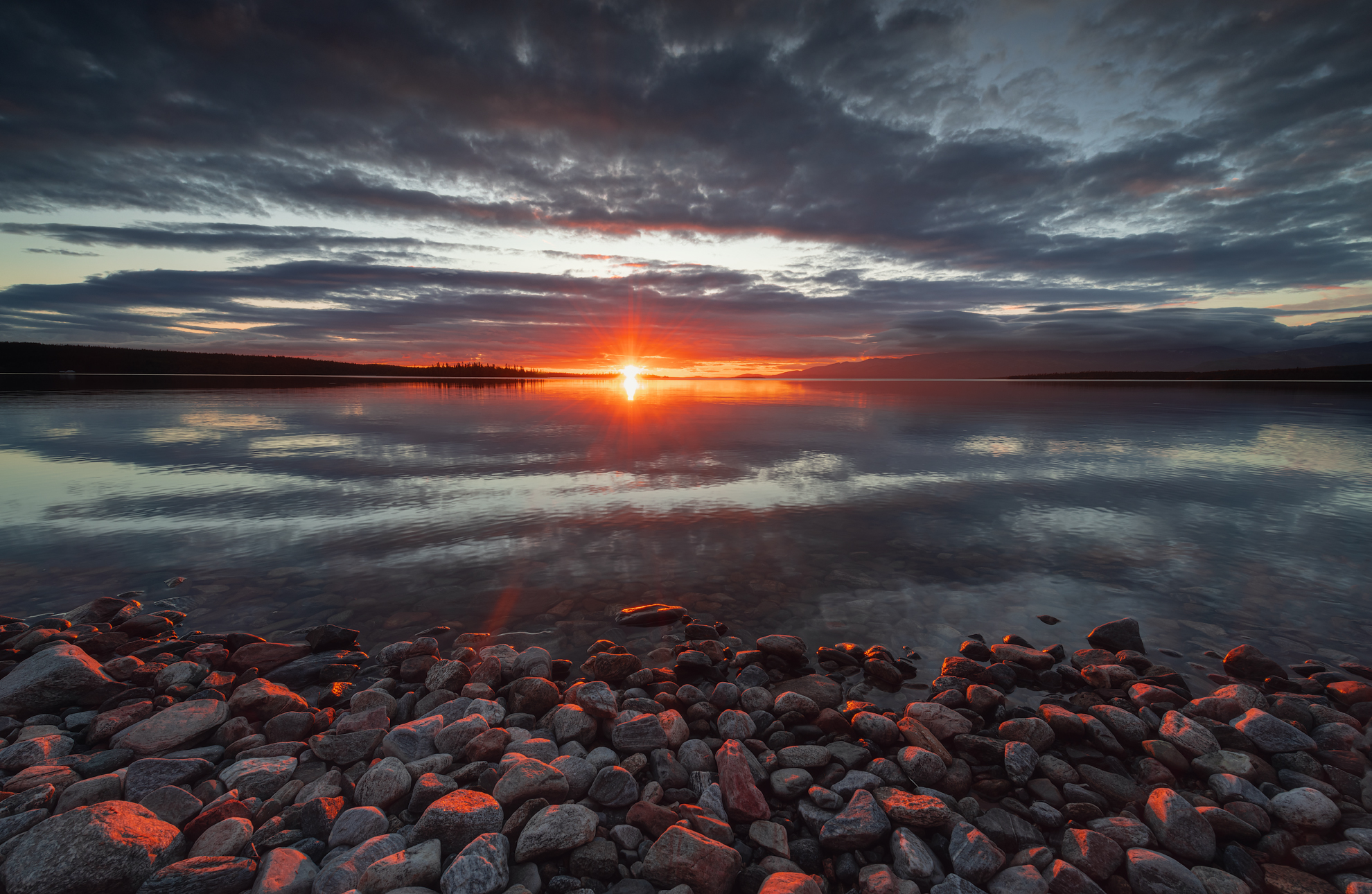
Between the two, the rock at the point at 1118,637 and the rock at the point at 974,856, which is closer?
the rock at the point at 974,856

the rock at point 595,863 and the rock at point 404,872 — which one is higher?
the rock at point 404,872

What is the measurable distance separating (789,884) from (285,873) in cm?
364

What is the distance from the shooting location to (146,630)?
7.68m

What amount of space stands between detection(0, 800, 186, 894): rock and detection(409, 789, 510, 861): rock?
6.01ft

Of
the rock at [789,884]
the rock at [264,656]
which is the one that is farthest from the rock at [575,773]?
the rock at [264,656]

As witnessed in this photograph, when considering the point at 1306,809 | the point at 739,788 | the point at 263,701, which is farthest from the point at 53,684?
the point at 1306,809

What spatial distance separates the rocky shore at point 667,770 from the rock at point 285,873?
0.02 meters

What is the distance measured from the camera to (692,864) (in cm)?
404

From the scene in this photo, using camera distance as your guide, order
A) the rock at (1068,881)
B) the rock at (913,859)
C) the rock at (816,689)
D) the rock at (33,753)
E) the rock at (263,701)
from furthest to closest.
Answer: the rock at (816,689), the rock at (263,701), the rock at (33,753), the rock at (913,859), the rock at (1068,881)

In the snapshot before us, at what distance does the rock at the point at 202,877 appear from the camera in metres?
3.78

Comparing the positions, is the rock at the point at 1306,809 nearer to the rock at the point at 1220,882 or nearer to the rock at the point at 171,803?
the rock at the point at 1220,882

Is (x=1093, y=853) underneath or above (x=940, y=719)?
underneath

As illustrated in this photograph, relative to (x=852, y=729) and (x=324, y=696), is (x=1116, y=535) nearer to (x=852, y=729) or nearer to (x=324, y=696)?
(x=852, y=729)

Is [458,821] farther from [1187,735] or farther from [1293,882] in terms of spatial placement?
[1187,735]
